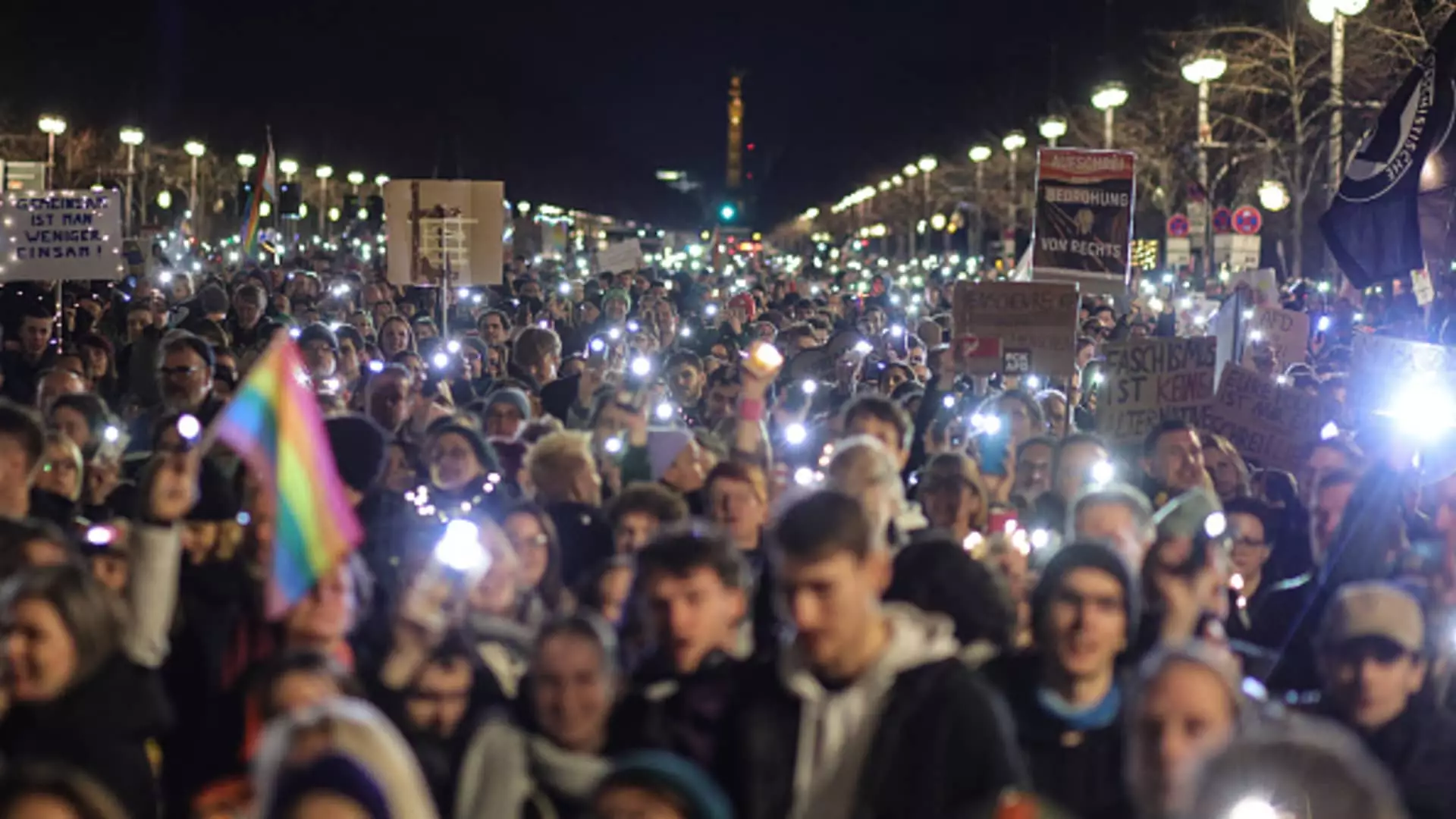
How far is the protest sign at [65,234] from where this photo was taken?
15.5m

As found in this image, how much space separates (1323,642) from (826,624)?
1.49 meters

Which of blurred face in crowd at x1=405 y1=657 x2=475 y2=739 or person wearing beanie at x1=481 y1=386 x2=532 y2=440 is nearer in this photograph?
blurred face in crowd at x1=405 y1=657 x2=475 y2=739

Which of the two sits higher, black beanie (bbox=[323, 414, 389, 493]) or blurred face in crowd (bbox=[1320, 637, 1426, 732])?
black beanie (bbox=[323, 414, 389, 493])

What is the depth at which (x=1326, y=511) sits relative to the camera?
739cm

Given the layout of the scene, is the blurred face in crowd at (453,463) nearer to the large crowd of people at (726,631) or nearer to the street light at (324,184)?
the large crowd of people at (726,631)

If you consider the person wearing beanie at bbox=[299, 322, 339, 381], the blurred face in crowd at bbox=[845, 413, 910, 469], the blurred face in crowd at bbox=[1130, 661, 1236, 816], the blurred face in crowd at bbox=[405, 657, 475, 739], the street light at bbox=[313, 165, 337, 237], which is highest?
the street light at bbox=[313, 165, 337, 237]

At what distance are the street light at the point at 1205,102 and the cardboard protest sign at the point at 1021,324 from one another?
541 inches

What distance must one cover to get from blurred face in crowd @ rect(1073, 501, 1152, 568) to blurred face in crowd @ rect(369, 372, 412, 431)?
4650mm

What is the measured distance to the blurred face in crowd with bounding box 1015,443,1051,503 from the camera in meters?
8.88

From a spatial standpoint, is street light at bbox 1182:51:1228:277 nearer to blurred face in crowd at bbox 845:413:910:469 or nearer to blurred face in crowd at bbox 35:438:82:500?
blurred face in crowd at bbox 845:413:910:469

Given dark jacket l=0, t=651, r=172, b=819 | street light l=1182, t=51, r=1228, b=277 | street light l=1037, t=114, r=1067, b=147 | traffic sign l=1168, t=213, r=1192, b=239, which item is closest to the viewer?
dark jacket l=0, t=651, r=172, b=819

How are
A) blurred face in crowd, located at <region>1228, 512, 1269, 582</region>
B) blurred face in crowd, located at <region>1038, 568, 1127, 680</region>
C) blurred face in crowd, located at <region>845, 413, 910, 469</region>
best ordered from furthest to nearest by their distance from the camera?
blurred face in crowd, located at <region>845, 413, 910, 469</region>, blurred face in crowd, located at <region>1228, 512, 1269, 582</region>, blurred face in crowd, located at <region>1038, 568, 1127, 680</region>

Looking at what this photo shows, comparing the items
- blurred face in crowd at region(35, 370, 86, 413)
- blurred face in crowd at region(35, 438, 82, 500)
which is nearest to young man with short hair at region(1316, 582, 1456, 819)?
blurred face in crowd at region(35, 438, 82, 500)

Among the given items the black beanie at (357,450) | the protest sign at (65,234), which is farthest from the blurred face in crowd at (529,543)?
the protest sign at (65,234)
